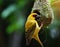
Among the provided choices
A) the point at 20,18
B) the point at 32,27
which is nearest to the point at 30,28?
the point at 32,27

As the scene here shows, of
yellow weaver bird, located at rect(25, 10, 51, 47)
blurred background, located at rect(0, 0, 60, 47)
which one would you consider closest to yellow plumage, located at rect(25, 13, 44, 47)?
yellow weaver bird, located at rect(25, 10, 51, 47)

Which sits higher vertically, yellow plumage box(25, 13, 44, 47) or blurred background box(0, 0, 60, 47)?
yellow plumage box(25, 13, 44, 47)

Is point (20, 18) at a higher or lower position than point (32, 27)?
lower

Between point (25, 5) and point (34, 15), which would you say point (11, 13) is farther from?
point (34, 15)

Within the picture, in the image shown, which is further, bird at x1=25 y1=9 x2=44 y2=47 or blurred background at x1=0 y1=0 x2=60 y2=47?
blurred background at x1=0 y1=0 x2=60 y2=47

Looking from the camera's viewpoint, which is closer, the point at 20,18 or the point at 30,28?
the point at 30,28

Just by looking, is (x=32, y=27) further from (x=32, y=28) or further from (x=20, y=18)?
(x=20, y=18)

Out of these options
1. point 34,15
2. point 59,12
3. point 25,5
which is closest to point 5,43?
point 25,5

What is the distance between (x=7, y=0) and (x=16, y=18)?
331 mm

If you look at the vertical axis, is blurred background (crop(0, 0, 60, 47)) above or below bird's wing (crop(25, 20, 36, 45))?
below

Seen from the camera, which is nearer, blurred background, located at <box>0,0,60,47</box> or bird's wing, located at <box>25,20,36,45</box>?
bird's wing, located at <box>25,20,36,45</box>

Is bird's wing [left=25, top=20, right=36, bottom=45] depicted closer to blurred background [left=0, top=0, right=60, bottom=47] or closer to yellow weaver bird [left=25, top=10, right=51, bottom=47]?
yellow weaver bird [left=25, top=10, right=51, bottom=47]

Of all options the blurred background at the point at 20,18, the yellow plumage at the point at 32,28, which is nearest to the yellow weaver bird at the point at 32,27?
the yellow plumage at the point at 32,28

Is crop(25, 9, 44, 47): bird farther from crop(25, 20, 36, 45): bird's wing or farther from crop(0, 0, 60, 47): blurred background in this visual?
crop(0, 0, 60, 47): blurred background
